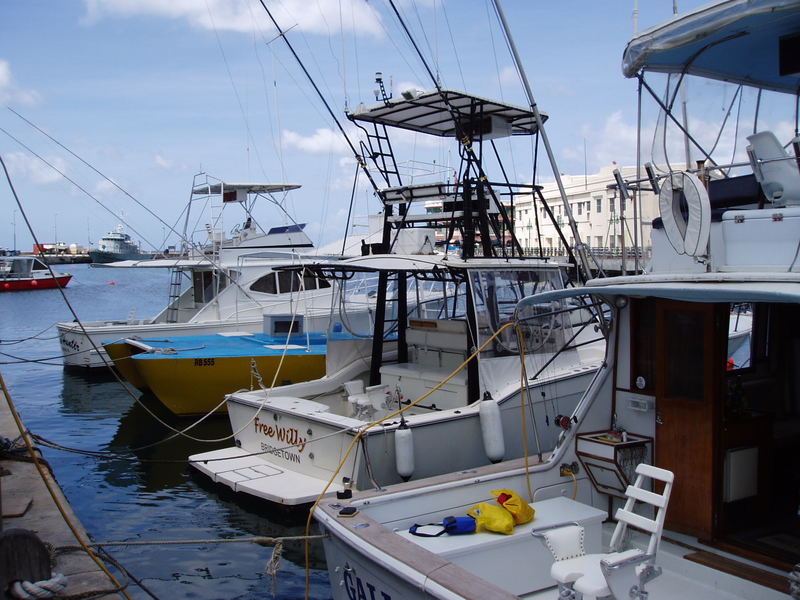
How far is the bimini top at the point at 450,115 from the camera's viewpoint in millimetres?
9344

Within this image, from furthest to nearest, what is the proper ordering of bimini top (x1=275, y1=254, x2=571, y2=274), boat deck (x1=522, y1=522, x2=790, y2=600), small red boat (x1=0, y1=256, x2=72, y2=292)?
small red boat (x1=0, y1=256, x2=72, y2=292), bimini top (x1=275, y1=254, x2=571, y2=274), boat deck (x1=522, y1=522, x2=790, y2=600)

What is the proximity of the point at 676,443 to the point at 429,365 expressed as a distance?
4.63 meters

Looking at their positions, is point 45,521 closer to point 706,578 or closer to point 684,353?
point 706,578

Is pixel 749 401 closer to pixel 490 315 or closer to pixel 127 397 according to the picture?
pixel 490 315

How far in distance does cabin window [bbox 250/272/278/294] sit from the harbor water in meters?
4.22

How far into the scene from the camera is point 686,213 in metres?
5.40

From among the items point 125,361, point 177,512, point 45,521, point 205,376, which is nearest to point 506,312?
point 177,512

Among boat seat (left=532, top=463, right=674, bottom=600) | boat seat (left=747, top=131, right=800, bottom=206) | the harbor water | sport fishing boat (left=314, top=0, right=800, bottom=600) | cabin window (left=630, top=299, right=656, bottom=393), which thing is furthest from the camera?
the harbor water

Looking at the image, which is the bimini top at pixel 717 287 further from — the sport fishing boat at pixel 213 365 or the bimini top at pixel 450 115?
the sport fishing boat at pixel 213 365

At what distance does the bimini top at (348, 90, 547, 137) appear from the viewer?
9344 millimetres

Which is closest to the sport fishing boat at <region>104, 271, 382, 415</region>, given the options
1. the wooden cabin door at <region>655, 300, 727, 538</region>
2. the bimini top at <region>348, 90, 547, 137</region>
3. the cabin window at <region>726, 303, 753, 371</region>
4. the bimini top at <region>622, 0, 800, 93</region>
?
the bimini top at <region>348, 90, 547, 137</region>

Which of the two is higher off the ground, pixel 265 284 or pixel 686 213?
pixel 686 213

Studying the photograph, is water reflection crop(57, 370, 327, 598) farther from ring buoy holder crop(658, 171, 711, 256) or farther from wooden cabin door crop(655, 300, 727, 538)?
ring buoy holder crop(658, 171, 711, 256)

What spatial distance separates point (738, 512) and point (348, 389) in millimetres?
5484
